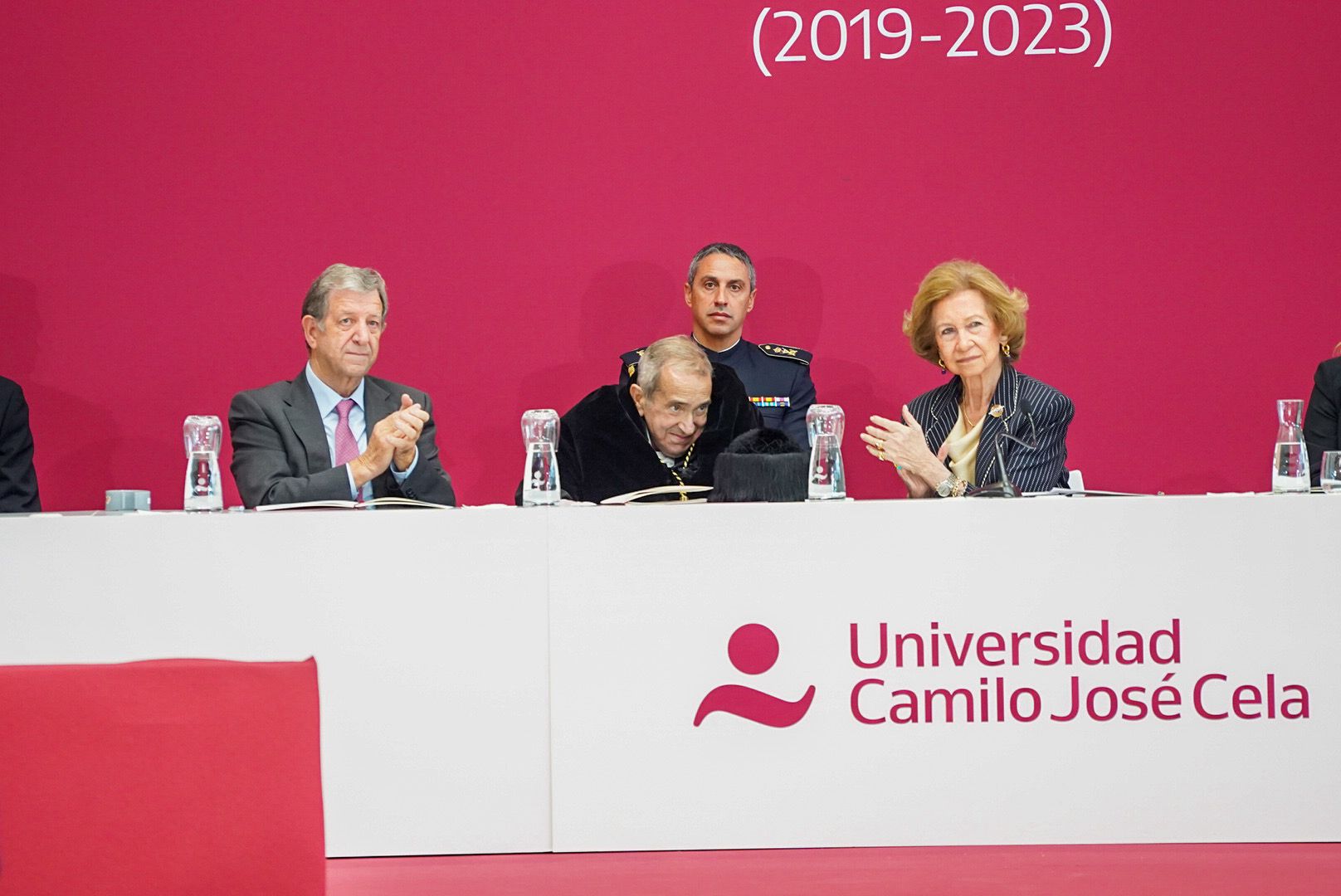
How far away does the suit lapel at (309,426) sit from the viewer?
3.35 meters

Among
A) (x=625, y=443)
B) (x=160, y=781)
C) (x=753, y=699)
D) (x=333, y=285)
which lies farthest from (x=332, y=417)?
(x=160, y=781)

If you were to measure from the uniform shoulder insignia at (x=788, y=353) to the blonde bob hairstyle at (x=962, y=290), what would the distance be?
72 cm

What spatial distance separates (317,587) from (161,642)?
29cm

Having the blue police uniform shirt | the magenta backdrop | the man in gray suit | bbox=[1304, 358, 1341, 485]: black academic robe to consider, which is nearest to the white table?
the man in gray suit

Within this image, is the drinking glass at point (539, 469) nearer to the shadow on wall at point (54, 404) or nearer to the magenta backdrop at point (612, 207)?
the magenta backdrop at point (612, 207)

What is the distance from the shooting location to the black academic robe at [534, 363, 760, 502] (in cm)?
329

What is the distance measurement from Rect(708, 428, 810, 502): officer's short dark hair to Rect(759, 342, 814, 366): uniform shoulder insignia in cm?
154

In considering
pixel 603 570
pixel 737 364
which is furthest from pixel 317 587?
pixel 737 364

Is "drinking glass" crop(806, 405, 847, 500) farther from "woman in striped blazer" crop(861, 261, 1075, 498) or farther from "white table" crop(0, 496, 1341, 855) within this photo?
"woman in striped blazer" crop(861, 261, 1075, 498)

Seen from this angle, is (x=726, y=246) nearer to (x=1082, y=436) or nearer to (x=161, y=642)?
(x=1082, y=436)

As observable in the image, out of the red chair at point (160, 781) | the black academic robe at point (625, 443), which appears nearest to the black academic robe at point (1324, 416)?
the black academic robe at point (625, 443)

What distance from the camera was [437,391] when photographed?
15.0ft

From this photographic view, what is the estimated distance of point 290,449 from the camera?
3.34 metres

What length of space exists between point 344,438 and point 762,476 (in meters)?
1.31
